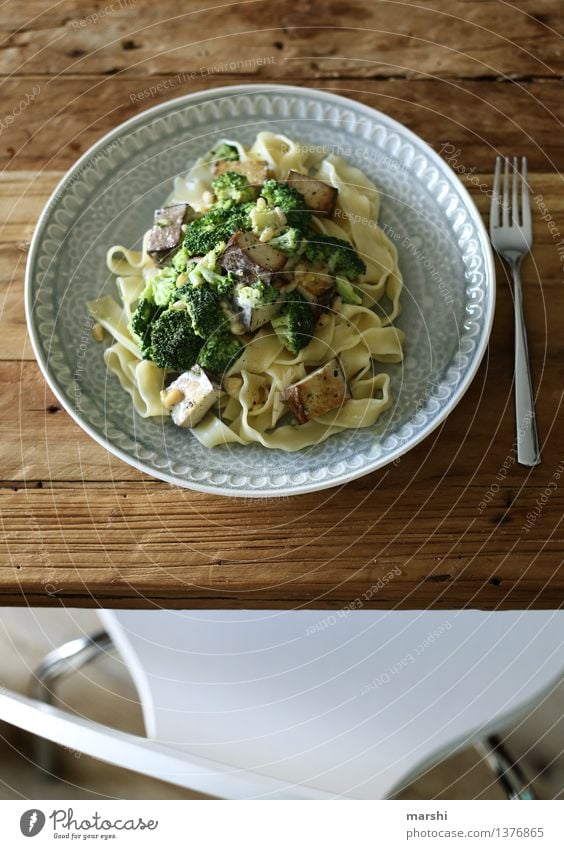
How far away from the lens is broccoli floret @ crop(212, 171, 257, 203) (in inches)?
79.0

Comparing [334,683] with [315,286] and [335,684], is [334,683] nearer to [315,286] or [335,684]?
[335,684]

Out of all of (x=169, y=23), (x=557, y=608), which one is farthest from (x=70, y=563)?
(x=169, y=23)

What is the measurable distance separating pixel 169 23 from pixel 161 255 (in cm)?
100

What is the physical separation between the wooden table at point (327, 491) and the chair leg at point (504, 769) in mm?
630

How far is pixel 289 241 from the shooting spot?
74.4 inches

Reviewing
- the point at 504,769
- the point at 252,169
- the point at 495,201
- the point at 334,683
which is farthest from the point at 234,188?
the point at 504,769

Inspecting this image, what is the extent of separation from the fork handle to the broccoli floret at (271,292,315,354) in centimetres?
56

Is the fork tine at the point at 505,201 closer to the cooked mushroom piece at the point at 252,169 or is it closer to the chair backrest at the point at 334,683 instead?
the cooked mushroom piece at the point at 252,169

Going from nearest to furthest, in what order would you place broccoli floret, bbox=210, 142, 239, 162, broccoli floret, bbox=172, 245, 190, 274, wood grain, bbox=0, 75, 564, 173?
broccoli floret, bbox=172, 245, 190, 274, broccoli floret, bbox=210, 142, 239, 162, wood grain, bbox=0, 75, 564, 173

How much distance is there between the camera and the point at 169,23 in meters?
2.51

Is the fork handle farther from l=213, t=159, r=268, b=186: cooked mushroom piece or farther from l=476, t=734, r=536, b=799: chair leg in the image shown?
l=476, t=734, r=536, b=799: chair leg

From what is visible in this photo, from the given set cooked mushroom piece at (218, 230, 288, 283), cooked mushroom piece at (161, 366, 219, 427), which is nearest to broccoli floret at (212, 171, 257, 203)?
cooked mushroom piece at (218, 230, 288, 283)

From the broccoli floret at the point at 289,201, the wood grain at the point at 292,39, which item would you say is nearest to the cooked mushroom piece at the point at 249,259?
the broccoli floret at the point at 289,201

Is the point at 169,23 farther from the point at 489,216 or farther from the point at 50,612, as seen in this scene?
the point at 50,612
